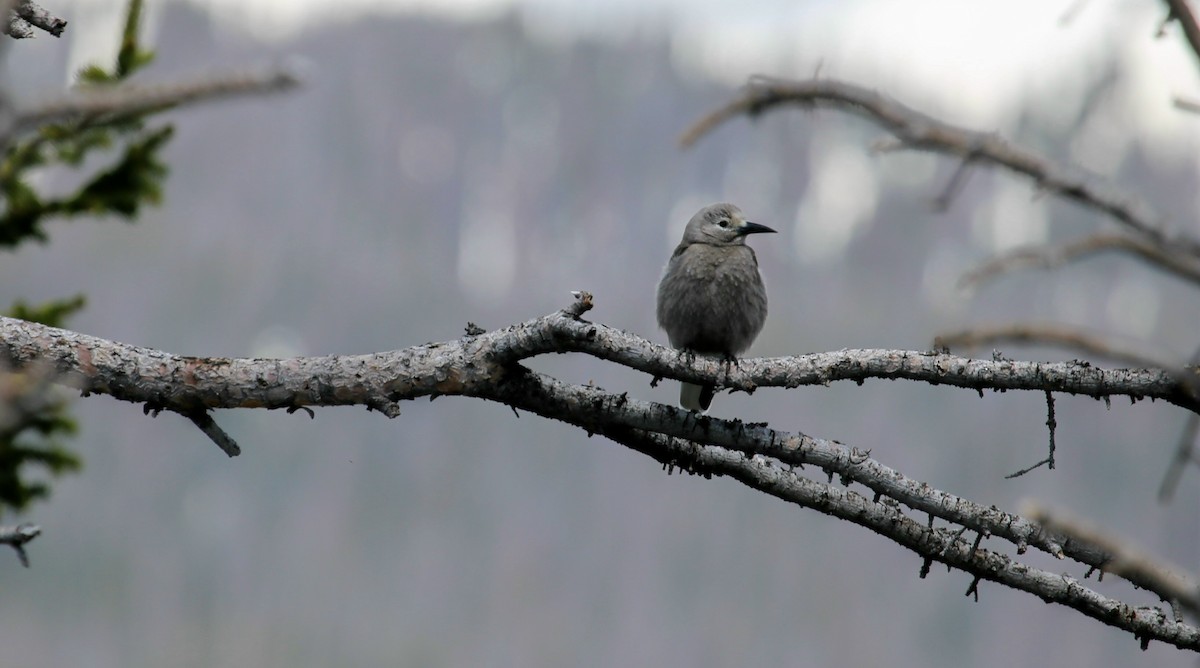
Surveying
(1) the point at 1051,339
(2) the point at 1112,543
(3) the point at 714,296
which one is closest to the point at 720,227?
(3) the point at 714,296

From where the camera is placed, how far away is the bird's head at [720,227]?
6066 millimetres

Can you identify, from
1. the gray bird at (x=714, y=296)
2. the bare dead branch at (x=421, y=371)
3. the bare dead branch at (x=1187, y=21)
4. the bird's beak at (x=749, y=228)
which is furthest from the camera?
the bird's beak at (x=749, y=228)

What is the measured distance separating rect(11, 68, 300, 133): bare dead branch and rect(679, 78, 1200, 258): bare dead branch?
1.45 meters

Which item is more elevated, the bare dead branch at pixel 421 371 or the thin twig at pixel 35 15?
the thin twig at pixel 35 15

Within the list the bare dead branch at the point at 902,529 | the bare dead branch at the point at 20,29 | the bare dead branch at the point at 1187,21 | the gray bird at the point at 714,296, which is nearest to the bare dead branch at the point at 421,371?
the bare dead branch at the point at 902,529

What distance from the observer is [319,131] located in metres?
77.1

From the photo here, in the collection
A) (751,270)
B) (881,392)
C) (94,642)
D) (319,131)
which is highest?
(319,131)

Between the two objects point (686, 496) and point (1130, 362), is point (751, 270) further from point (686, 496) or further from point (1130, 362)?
point (686, 496)

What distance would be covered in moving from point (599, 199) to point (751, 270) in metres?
59.5

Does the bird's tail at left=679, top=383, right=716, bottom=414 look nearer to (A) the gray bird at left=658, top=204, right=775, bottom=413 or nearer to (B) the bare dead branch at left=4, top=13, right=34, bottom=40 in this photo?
(A) the gray bird at left=658, top=204, right=775, bottom=413

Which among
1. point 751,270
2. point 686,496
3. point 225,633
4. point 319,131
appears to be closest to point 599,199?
point 686,496

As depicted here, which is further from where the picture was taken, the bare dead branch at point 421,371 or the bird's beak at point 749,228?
the bird's beak at point 749,228

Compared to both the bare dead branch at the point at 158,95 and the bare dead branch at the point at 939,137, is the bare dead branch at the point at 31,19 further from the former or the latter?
the bare dead branch at the point at 939,137

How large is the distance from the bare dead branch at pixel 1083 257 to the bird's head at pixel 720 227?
391 centimetres
